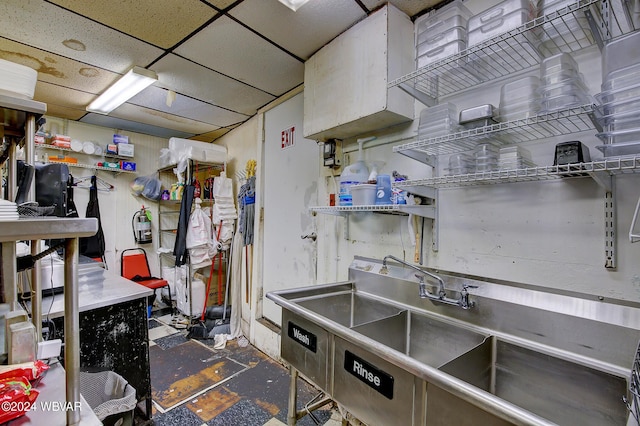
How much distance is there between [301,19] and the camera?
1.71 meters

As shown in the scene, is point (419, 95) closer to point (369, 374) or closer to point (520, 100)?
point (520, 100)

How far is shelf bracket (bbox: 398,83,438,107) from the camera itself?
149 centimetres

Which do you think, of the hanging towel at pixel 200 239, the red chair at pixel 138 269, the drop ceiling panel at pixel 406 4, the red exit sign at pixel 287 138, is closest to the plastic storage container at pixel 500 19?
the drop ceiling panel at pixel 406 4

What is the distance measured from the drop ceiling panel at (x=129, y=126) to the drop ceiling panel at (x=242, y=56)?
80.0 inches

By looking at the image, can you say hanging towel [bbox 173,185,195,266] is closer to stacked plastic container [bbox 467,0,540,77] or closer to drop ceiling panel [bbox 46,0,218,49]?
drop ceiling panel [bbox 46,0,218,49]

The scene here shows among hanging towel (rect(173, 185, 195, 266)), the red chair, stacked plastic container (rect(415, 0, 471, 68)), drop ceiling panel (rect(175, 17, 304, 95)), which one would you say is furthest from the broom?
stacked plastic container (rect(415, 0, 471, 68))

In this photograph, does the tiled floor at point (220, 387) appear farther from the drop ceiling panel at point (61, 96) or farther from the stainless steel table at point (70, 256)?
the drop ceiling panel at point (61, 96)

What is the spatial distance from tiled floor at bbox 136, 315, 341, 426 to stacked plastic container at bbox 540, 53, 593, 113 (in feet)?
6.87

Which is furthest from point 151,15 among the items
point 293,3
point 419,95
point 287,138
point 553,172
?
point 553,172

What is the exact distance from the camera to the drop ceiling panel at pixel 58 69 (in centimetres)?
206

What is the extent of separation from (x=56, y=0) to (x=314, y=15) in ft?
4.51

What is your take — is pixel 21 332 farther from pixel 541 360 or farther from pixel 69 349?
pixel 541 360

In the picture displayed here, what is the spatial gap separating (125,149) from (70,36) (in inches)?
85.2

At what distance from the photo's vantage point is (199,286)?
365cm
